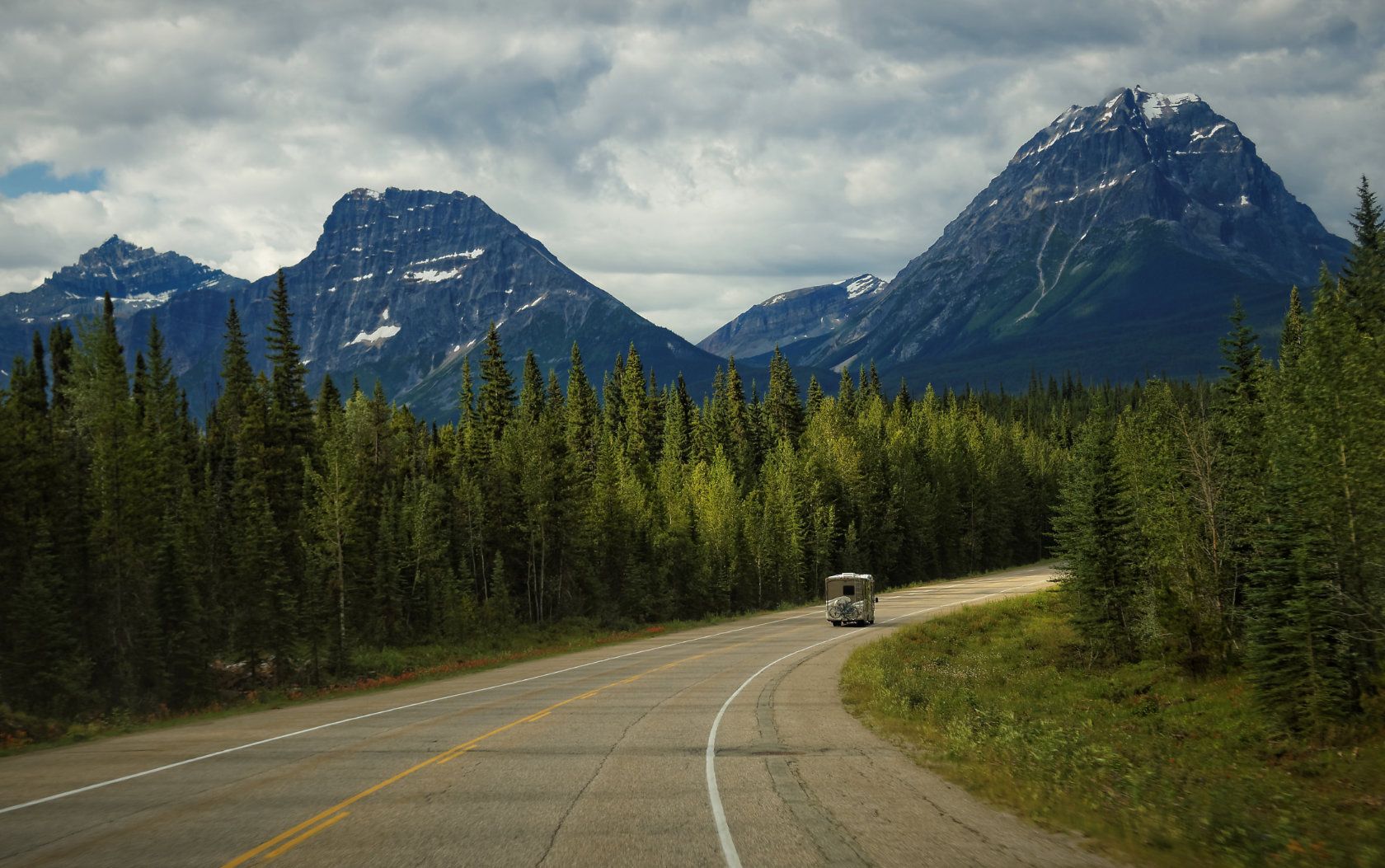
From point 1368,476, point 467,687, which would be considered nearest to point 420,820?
point 467,687

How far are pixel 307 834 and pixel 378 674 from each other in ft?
103

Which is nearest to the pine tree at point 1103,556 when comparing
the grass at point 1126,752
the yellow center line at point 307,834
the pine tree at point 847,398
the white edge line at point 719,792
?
the grass at point 1126,752

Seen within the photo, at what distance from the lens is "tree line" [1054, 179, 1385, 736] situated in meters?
26.0

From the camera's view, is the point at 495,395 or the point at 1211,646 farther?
the point at 495,395

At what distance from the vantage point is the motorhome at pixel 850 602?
177 ft

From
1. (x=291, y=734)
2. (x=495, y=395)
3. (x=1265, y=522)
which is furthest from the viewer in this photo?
(x=495, y=395)

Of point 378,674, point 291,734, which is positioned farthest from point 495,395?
point 291,734

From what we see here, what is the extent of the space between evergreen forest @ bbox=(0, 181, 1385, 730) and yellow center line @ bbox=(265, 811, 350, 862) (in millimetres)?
26384

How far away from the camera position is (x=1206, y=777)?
53.1 feet

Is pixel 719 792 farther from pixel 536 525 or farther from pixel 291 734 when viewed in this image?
pixel 536 525

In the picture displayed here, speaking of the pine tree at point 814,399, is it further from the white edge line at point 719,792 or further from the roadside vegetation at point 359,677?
the white edge line at point 719,792

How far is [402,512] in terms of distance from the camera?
2242 inches

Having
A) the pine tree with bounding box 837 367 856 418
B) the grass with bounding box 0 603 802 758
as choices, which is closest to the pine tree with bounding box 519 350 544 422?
the grass with bounding box 0 603 802 758

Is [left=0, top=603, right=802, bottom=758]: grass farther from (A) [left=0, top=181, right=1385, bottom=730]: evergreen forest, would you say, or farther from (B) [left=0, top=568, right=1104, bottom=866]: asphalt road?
(B) [left=0, top=568, right=1104, bottom=866]: asphalt road
